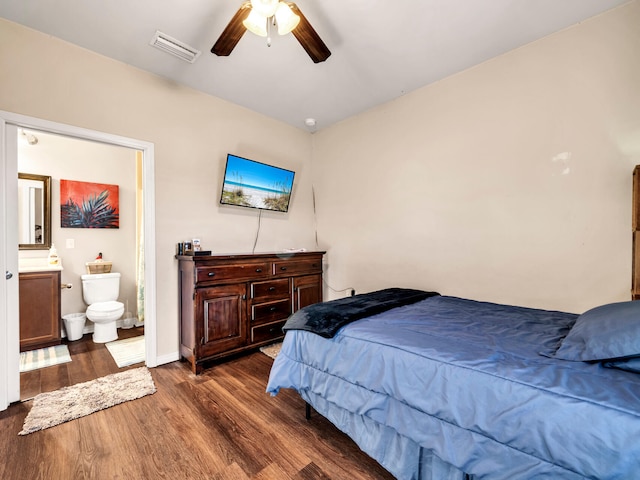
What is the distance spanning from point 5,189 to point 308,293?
276 centimetres

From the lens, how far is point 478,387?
3.57 feet

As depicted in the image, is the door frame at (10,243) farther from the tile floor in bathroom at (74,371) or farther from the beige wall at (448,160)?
the tile floor in bathroom at (74,371)

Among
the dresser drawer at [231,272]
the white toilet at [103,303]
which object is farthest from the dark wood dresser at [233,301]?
the white toilet at [103,303]

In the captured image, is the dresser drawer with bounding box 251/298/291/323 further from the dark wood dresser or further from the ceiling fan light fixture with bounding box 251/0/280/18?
the ceiling fan light fixture with bounding box 251/0/280/18

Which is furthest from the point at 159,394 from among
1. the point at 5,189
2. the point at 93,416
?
the point at 5,189

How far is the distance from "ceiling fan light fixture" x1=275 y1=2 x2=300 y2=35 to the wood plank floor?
8.07 feet

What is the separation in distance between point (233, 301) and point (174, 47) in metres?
2.25

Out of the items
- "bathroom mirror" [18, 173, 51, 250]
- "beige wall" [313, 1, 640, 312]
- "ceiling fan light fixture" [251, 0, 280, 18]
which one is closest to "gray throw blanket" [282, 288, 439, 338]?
"beige wall" [313, 1, 640, 312]

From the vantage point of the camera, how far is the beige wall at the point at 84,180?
3.45 metres

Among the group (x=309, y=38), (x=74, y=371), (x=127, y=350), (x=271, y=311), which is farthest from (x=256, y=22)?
(x=127, y=350)

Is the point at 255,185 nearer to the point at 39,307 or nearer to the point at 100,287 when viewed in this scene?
the point at 100,287

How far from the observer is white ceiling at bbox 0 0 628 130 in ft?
6.45

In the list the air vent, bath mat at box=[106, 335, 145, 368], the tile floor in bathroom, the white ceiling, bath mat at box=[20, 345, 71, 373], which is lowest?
bath mat at box=[106, 335, 145, 368]

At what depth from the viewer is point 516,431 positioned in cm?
98
